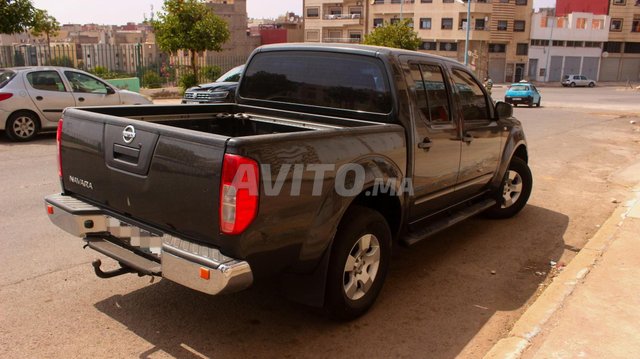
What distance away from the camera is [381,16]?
7512 centimetres

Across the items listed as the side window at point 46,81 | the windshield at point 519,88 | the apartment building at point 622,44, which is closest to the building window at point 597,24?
the apartment building at point 622,44

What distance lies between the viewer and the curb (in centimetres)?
380

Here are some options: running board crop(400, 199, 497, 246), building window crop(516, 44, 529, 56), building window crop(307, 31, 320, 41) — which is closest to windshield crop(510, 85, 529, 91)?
running board crop(400, 199, 497, 246)

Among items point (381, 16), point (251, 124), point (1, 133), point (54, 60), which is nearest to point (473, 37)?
point (381, 16)

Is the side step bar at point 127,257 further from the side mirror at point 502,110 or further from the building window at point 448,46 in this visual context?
the building window at point 448,46

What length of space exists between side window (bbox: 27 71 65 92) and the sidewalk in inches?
441

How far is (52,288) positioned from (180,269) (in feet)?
6.18

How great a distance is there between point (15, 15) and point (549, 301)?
16.3m

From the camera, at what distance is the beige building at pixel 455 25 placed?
70312 millimetres

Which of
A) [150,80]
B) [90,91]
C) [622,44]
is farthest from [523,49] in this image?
[90,91]

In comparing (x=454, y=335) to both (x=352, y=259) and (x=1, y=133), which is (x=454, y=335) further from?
(x=1, y=133)

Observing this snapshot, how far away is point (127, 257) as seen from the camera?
369cm

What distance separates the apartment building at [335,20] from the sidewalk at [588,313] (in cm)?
7222

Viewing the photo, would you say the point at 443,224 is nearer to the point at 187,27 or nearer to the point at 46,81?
the point at 46,81
